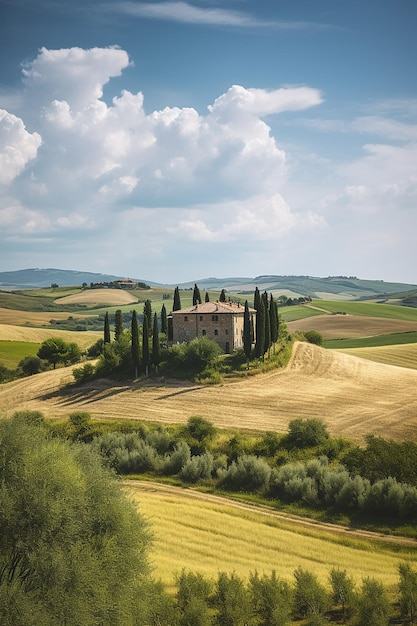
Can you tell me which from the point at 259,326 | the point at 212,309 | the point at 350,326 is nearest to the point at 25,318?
the point at 350,326

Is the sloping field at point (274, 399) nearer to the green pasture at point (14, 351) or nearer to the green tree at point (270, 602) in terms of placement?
the green pasture at point (14, 351)

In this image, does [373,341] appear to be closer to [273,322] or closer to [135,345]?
[273,322]

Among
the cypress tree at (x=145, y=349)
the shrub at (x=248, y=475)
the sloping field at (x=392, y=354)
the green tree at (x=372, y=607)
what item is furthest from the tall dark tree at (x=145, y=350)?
the green tree at (x=372, y=607)

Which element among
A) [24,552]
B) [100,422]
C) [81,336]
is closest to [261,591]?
[24,552]

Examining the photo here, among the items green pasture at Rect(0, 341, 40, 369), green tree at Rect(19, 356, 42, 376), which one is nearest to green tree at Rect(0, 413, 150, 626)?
green tree at Rect(19, 356, 42, 376)

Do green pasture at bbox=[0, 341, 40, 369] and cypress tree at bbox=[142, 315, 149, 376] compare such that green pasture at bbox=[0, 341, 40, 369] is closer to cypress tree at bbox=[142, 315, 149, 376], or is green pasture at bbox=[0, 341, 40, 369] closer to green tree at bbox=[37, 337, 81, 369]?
green tree at bbox=[37, 337, 81, 369]
